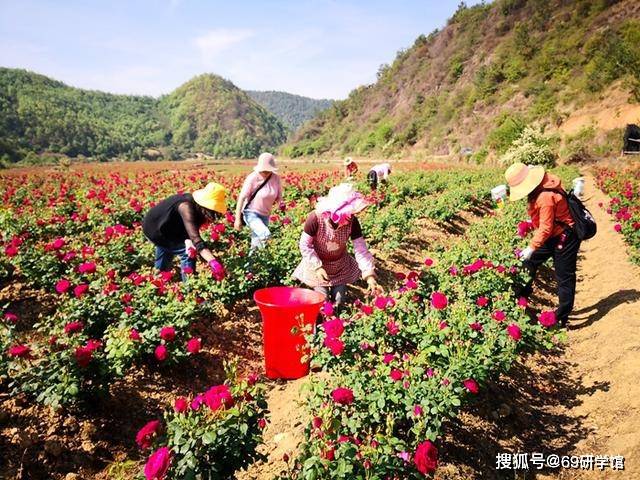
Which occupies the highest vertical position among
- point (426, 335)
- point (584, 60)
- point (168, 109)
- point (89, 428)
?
point (168, 109)

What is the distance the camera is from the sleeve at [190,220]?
12.9 ft

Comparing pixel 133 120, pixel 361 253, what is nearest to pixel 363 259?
pixel 361 253

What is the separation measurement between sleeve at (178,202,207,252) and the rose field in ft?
1.16

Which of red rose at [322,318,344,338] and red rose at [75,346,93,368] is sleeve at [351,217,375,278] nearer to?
red rose at [322,318,344,338]

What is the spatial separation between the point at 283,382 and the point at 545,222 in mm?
3059

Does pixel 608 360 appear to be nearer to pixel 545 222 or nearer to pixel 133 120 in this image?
pixel 545 222

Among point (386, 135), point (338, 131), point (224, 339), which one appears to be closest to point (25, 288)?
point (224, 339)

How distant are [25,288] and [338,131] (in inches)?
2879

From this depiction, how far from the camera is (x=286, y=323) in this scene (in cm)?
315

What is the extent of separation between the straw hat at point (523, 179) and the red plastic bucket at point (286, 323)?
253cm

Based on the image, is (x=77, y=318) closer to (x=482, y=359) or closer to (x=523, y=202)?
(x=482, y=359)

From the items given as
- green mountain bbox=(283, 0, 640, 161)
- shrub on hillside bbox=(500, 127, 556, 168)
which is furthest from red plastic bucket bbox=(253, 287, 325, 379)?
green mountain bbox=(283, 0, 640, 161)

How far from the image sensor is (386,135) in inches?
2203

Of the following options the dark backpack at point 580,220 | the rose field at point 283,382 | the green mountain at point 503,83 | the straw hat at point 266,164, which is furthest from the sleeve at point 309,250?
the green mountain at point 503,83
